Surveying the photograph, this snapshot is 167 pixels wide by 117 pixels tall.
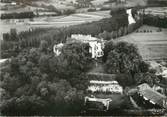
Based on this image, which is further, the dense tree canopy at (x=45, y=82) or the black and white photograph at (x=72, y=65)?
the black and white photograph at (x=72, y=65)

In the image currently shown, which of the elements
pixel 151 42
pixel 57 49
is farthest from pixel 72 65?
pixel 151 42

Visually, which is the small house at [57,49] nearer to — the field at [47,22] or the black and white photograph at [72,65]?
the black and white photograph at [72,65]

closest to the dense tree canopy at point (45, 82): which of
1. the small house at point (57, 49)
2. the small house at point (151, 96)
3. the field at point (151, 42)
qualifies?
the small house at point (57, 49)

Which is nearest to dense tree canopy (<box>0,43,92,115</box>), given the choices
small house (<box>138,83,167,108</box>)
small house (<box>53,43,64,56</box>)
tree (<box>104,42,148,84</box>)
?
small house (<box>53,43,64,56</box>)

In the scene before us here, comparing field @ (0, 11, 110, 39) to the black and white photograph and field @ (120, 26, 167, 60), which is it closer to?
the black and white photograph

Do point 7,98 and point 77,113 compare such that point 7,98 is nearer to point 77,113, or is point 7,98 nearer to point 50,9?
point 77,113

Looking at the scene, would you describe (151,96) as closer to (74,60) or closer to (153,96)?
(153,96)

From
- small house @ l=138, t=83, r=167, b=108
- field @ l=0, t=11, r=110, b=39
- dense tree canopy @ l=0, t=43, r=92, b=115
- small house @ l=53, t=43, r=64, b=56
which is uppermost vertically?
field @ l=0, t=11, r=110, b=39

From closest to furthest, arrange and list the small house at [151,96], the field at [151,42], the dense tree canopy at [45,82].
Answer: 1. the dense tree canopy at [45,82]
2. the small house at [151,96]
3. the field at [151,42]
